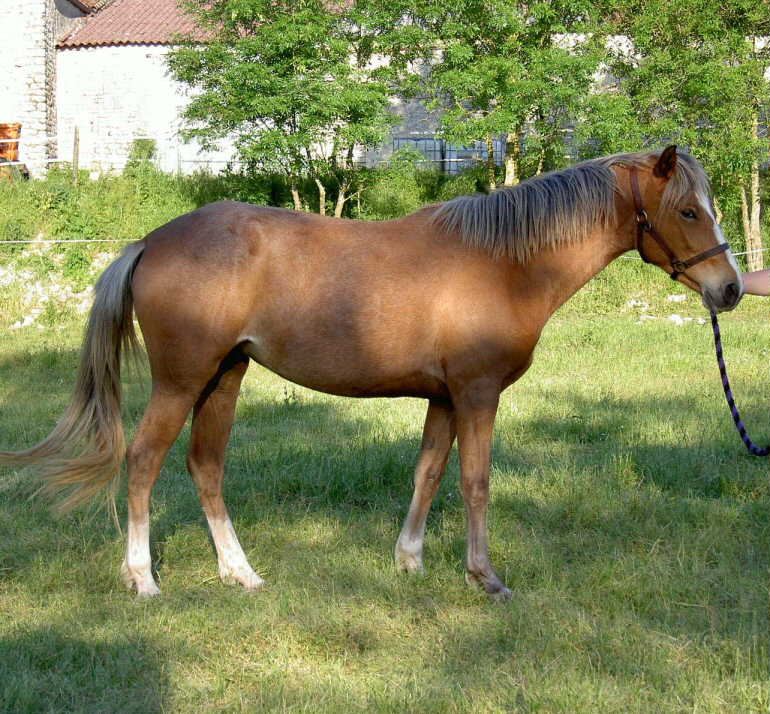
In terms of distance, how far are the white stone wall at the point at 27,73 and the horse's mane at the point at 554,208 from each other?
21837 millimetres

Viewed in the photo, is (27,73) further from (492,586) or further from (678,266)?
(492,586)

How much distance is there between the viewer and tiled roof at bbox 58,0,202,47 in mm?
24734

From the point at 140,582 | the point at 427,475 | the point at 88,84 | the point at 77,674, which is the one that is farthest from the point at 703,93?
the point at 88,84

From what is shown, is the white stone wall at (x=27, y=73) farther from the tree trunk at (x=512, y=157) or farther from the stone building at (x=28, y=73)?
the tree trunk at (x=512, y=157)

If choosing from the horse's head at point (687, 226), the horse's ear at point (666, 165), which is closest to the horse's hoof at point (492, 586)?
the horse's head at point (687, 226)

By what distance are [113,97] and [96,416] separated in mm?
23418

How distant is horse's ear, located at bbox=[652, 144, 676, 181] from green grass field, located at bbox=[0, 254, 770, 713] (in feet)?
6.08

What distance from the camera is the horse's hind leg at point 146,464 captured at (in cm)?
396

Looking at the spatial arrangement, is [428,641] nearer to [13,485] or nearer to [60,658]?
[60,658]

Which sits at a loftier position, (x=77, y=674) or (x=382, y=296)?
(x=382, y=296)

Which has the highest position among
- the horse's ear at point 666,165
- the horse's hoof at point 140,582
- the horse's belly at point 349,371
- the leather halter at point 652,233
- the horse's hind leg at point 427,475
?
the horse's ear at point 666,165

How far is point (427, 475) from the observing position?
4273 mm

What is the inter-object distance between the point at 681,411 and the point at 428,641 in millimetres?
4434

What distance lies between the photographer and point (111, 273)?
160 inches
